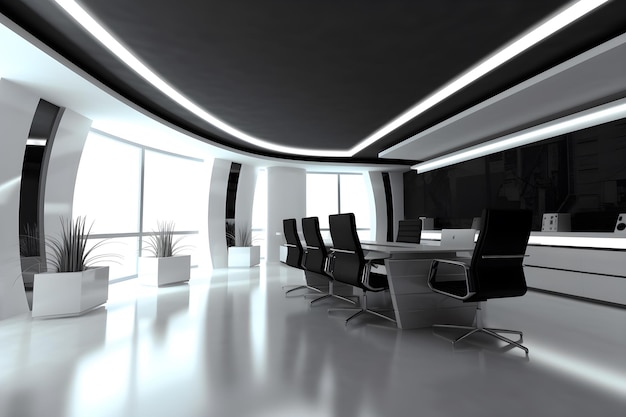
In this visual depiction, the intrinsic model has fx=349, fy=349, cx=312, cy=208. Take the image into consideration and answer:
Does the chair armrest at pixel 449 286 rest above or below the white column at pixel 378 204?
below

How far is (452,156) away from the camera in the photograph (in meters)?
7.98

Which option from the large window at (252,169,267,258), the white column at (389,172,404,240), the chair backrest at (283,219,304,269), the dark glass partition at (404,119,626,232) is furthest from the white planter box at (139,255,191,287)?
the white column at (389,172,404,240)

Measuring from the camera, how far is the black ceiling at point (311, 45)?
3125mm

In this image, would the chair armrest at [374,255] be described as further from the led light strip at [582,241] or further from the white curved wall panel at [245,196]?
the white curved wall panel at [245,196]

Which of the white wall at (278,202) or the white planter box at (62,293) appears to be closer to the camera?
the white planter box at (62,293)

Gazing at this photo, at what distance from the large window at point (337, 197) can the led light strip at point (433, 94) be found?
465cm

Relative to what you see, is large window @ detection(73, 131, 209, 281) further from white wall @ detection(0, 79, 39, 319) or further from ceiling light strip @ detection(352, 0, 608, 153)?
ceiling light strip @ detection(352, 0, 608, 153)

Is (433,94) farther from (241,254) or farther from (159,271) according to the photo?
(241,254)

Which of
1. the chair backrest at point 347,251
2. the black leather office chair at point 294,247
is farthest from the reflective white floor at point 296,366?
the black leather office chair at point 294,247

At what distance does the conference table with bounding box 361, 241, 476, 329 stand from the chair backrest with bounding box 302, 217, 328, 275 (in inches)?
34.2

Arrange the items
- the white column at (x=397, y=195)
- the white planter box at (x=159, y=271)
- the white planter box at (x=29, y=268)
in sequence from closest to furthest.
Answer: the white planter box at (x=29, y=268), the white planter box at (x=159, y=271), the white column at (x=397, y=195)

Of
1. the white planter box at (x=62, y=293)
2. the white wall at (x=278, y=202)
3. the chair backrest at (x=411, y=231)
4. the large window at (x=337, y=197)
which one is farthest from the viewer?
the large window at (x=337, y=197)

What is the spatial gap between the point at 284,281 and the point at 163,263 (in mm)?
2232

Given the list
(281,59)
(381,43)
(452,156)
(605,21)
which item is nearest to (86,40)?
(281,59)
